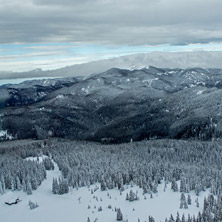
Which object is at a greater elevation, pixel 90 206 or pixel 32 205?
pixel 32 205

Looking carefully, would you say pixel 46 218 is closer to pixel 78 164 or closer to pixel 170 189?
pixel 170 189

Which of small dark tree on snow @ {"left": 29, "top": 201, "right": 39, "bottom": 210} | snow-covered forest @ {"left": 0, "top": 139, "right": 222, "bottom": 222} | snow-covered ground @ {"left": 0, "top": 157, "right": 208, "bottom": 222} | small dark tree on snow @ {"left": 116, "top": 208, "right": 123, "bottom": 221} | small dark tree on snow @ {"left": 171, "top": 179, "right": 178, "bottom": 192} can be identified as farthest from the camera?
small dark tree on snow @ {"left": 171, "top": 179, "right": 178, "bottom": 192}

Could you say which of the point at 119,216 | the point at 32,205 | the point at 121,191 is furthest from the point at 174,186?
the point at 32,205

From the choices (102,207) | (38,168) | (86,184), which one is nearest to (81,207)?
(102,207)

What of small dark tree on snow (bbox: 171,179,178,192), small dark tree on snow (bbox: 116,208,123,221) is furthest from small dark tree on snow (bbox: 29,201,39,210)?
small dark tree on snow (bbox: 171,179,178,192)

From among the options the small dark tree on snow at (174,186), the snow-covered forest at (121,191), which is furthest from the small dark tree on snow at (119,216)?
the small dark tree on snow at (174,186)

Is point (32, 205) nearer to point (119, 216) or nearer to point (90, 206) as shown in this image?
point (90, 206)

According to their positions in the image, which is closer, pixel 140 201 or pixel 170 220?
pixel 170 220

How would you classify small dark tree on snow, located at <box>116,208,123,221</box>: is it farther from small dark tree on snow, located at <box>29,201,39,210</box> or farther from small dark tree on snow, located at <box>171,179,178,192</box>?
small dark tree on snow, located at <box>29,201,39,210</box>
